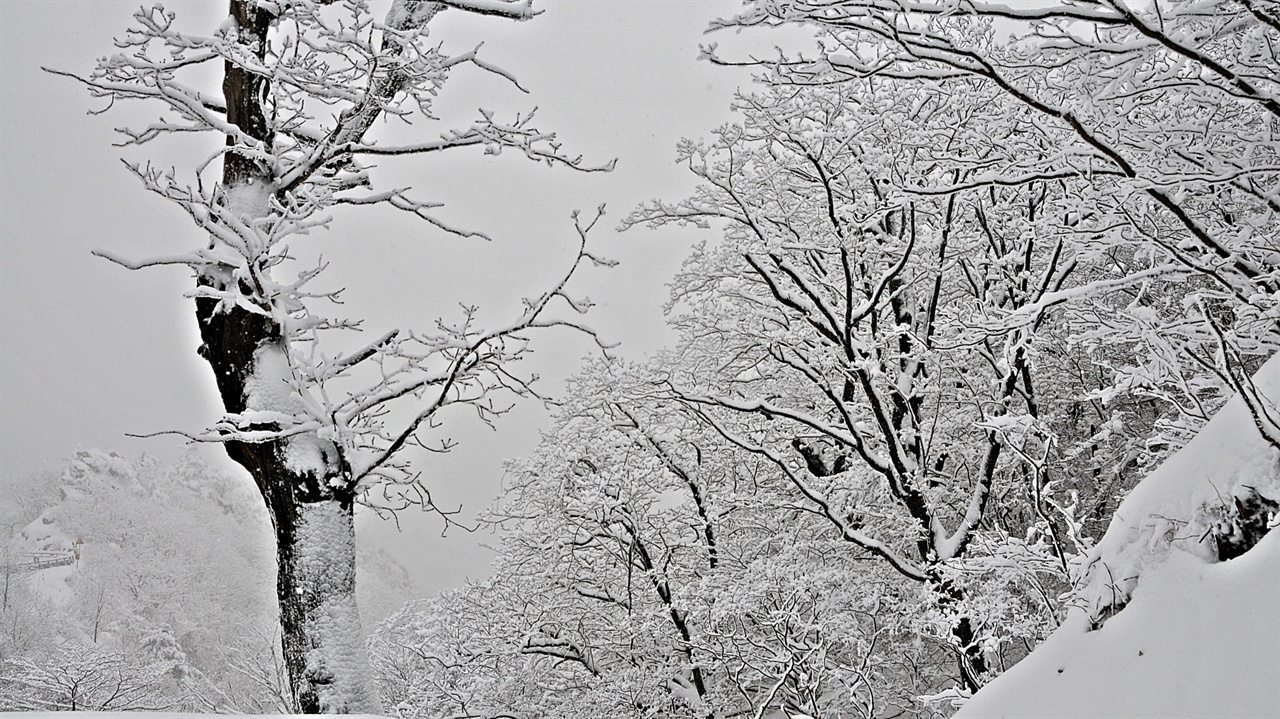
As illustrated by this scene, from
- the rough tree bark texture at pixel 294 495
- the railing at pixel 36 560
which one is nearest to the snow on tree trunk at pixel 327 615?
the rough tree bark texture at pixel 294 495

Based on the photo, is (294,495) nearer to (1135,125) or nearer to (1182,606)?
(1182,606)

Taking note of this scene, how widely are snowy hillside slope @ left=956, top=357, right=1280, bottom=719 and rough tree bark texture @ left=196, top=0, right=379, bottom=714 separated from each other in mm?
Result: 3004

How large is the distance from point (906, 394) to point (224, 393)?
6.89m

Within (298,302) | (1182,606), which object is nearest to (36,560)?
(298,302)

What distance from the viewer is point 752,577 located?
9531 mm

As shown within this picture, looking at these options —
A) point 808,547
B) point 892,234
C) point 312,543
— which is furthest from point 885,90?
point 312,543

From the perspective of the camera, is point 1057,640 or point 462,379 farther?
point 462,379

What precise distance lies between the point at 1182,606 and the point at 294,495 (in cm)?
382

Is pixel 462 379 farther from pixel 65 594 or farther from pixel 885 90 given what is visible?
pixel 65 594

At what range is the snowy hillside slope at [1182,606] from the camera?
5.16 ft

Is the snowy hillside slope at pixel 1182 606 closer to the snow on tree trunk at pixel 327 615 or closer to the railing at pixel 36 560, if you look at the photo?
the snow on tree trunk at pixel 327 615

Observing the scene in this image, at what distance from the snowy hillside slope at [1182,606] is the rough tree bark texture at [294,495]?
300 centimetres

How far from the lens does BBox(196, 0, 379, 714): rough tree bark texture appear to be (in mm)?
3979

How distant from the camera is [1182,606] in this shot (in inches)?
70.3
